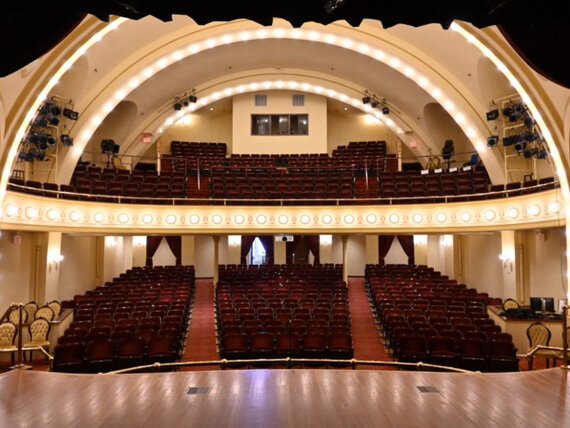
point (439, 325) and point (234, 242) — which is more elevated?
point (234, 242)

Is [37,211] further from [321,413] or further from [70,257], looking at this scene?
[321,413]

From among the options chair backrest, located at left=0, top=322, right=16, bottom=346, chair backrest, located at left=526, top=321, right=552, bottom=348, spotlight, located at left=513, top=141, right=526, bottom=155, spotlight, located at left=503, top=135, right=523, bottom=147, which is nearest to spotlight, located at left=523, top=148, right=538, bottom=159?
spotlight, located at left=513, top=141, right=526, bottom=155

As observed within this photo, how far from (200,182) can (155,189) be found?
174 cm

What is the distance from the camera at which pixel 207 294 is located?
14172 millimetres

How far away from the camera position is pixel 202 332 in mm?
10227

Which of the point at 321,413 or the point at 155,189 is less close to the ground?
the point at 155,189

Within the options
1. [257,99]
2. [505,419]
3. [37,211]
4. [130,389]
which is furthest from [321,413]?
[257,99]

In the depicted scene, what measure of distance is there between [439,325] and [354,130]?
43.4 ft

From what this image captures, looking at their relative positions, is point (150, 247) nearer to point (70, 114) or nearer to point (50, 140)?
point (70, 114)

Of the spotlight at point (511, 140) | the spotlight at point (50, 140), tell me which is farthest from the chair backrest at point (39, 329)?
the spotlight at point (511, 140)

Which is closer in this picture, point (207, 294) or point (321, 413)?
point (321, 413)

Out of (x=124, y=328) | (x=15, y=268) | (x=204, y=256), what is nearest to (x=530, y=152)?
(x=124, y=328)

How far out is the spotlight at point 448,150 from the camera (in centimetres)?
1588

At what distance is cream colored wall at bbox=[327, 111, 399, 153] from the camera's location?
2012cm
